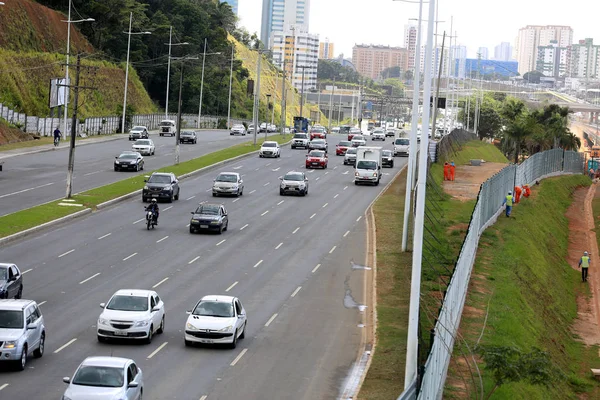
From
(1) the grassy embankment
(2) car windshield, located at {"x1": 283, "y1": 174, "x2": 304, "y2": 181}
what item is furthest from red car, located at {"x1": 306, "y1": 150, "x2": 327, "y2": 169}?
(2) car windshield, located at {"x1": 283, "y1": 174, "x2": 304, "y2": 181}

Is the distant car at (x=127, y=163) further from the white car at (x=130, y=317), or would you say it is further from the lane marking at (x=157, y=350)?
the lane marking at (x=157, y=350)

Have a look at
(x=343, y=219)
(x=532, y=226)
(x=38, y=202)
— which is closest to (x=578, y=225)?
(x=532, y=226)

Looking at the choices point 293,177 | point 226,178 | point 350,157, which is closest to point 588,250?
point 293,177

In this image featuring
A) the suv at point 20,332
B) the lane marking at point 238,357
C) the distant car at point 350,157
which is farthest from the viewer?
the distant car at point 350,157

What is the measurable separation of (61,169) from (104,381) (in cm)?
5403

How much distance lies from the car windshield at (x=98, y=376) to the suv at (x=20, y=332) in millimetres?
4380

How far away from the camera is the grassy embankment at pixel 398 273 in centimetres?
2948

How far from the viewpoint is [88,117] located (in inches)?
4370

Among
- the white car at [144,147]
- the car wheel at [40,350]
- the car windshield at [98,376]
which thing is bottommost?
the car wheel at [40,350]

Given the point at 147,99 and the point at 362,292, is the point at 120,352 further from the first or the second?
the point at 147,99

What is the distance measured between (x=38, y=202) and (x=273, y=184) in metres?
20.8

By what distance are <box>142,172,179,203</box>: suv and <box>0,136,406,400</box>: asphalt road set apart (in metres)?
0.70

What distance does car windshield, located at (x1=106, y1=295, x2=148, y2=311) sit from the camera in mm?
31719

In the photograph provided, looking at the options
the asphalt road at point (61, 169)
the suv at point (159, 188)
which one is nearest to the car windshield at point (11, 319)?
the asphalt road at point (61, 169)
